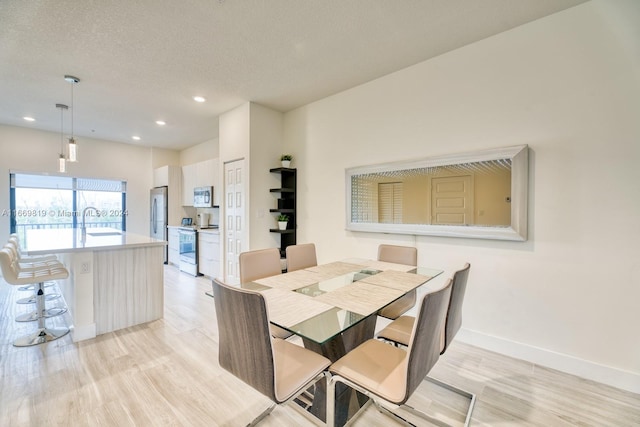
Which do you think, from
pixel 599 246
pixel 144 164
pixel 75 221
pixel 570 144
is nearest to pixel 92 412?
pixel 599 246

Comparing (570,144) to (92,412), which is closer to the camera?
(92,412)

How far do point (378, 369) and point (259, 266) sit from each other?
1192 mm

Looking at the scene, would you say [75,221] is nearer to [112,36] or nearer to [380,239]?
[112,36]

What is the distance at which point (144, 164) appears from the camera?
6.70m

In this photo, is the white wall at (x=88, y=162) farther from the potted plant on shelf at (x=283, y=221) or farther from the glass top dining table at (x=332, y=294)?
the glass top dining table at (x=332, y=294)

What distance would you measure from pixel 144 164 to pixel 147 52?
4.77 meters

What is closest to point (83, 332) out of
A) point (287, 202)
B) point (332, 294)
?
point (332, 294)

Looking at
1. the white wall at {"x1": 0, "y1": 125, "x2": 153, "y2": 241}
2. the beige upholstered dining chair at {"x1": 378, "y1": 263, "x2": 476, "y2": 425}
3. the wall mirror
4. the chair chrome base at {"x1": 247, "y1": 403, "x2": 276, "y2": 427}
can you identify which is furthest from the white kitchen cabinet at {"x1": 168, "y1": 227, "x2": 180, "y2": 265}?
the beige upholstered dining chair at {"x1": 378, "y1": 263, "x2": 476, "y2": 425}

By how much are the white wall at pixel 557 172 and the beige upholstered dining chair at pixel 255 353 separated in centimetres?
Result: 192

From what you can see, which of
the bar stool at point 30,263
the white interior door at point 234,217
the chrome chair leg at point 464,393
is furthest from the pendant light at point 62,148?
the chrome chair leg at point 464,393

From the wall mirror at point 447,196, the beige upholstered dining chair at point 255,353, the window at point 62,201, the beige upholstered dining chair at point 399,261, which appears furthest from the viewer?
the window at point 62,201

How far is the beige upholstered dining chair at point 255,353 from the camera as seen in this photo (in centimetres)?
114

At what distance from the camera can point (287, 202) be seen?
428 cm

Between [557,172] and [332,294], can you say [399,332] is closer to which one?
[332,294]
